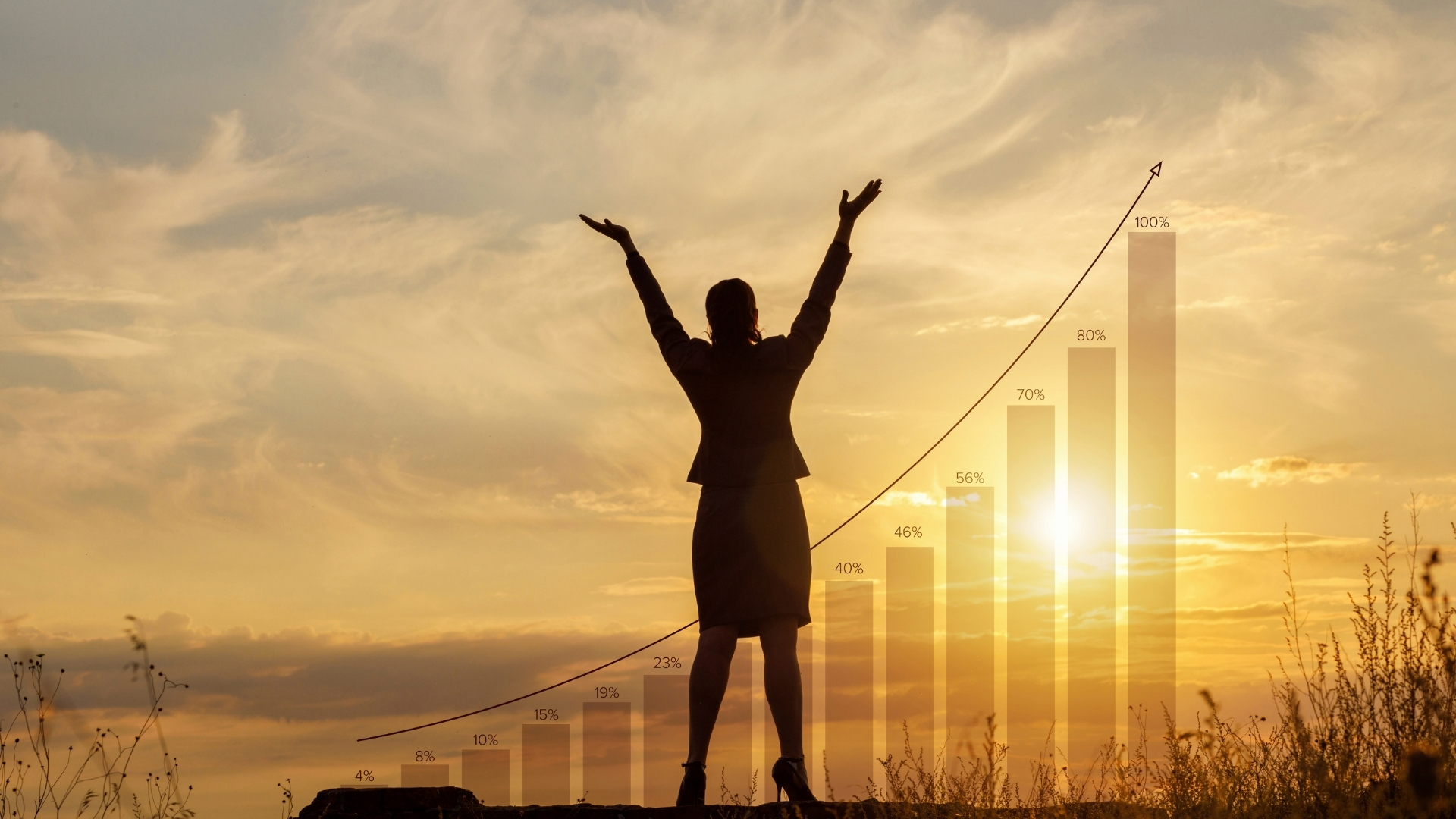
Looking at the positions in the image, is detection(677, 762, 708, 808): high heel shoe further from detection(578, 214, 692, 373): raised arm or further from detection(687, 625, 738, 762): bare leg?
detection(578, 214, 692, 373): raised arm

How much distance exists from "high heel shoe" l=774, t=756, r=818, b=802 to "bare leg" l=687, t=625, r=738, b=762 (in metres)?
A: 0.44

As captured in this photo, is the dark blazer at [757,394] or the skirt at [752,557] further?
the dark blazer at [757,394]

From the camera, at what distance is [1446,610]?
6316 mm

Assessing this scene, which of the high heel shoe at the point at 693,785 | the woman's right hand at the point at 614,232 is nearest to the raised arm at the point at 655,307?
the woman's right hand at the point at 614,232

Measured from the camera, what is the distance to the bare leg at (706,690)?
6.55 m

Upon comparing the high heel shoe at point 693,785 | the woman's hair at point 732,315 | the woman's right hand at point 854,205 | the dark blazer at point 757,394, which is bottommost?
the high heel shoe at point 693,785

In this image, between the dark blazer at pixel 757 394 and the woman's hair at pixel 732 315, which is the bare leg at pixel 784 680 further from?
the woman's hair at pixel 732 315

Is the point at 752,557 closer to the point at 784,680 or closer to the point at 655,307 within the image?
the point at 784,680

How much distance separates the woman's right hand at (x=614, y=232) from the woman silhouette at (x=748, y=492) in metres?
0.70

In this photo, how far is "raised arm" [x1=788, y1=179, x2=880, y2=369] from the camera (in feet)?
22.1

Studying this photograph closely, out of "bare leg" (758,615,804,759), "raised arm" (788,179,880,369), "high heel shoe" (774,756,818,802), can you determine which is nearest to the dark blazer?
"raised arm" (788,179,880,369)

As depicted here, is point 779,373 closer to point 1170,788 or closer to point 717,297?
point 717,297

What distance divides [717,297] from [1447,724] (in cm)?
437

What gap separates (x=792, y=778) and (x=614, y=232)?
335 cm
